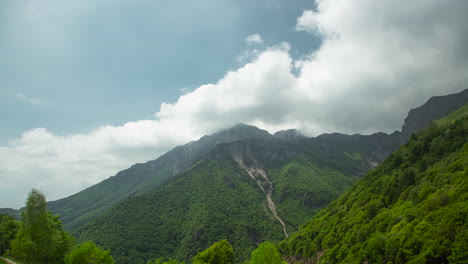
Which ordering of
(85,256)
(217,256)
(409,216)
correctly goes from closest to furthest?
1. (85,256)
2. (217,256)
3. (409,216)

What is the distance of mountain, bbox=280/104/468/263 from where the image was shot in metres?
51.5

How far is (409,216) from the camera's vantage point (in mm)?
69500

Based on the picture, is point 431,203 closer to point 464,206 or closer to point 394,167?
point 464,206

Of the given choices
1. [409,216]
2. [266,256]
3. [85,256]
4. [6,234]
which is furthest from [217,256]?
[6,234]

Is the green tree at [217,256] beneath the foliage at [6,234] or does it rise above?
beneath

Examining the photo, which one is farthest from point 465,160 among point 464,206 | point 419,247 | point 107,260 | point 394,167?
point 107,260

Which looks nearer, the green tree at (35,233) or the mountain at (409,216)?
the green tree at (35,233)

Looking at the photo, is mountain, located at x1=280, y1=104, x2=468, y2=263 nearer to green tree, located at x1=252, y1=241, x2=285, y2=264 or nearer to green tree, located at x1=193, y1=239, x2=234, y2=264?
green tree, located at x1=252, y1=241, x2=285, y2=264

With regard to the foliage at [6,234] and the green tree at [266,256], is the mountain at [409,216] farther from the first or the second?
the foliage at [6,234]

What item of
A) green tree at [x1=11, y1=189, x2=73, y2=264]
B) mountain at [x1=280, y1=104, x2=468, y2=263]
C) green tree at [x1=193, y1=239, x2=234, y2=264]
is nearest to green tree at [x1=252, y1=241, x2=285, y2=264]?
green tree at [x1=193, y1=239, x2=234, y2=264]

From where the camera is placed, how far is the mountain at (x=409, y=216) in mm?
→ 51528

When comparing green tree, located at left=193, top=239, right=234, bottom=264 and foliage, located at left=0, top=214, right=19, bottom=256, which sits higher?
foliage, located at left=0, top=214, right=19, bottom=256

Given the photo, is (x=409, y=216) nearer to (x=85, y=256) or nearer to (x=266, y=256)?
(x=266, y=256)

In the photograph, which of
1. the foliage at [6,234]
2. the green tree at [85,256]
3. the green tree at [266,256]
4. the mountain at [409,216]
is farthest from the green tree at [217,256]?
the foliage at [6,234]
